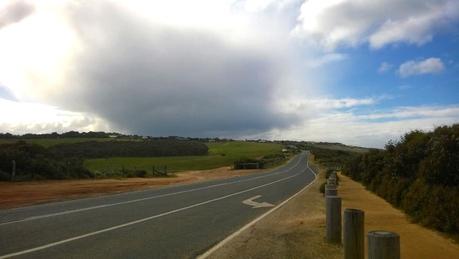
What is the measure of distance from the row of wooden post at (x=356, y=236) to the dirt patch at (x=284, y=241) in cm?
42

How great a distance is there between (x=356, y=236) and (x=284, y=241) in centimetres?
349

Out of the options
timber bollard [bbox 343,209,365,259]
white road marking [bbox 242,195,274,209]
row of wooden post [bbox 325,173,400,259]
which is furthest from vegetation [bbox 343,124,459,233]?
timber bollard [bbox 343,209,365,259]

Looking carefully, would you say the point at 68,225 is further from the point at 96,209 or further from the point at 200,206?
the point at 200,206

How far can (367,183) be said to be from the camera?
29812mm

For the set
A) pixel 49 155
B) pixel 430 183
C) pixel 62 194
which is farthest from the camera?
pixel 49 155

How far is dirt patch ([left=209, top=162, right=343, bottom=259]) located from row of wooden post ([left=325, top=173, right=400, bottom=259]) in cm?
42

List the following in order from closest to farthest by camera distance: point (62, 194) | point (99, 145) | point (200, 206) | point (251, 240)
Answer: point (251, 240) < point (200, 206) < point (62, 194) < point (99, 145)

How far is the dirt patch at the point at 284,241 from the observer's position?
31.5ft

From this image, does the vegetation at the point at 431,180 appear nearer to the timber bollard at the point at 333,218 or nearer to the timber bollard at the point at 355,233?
the timber bollard at the point at 333,218

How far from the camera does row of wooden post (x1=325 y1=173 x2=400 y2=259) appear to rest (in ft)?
18.5

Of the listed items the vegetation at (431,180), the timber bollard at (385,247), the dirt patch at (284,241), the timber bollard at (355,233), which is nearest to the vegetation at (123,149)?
the vegetation at (431,180)

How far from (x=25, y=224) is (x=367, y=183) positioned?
2094 centimetres

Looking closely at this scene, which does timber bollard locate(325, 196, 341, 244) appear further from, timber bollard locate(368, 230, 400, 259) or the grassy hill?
the grassy hill

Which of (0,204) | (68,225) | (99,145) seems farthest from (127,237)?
(99,145)
